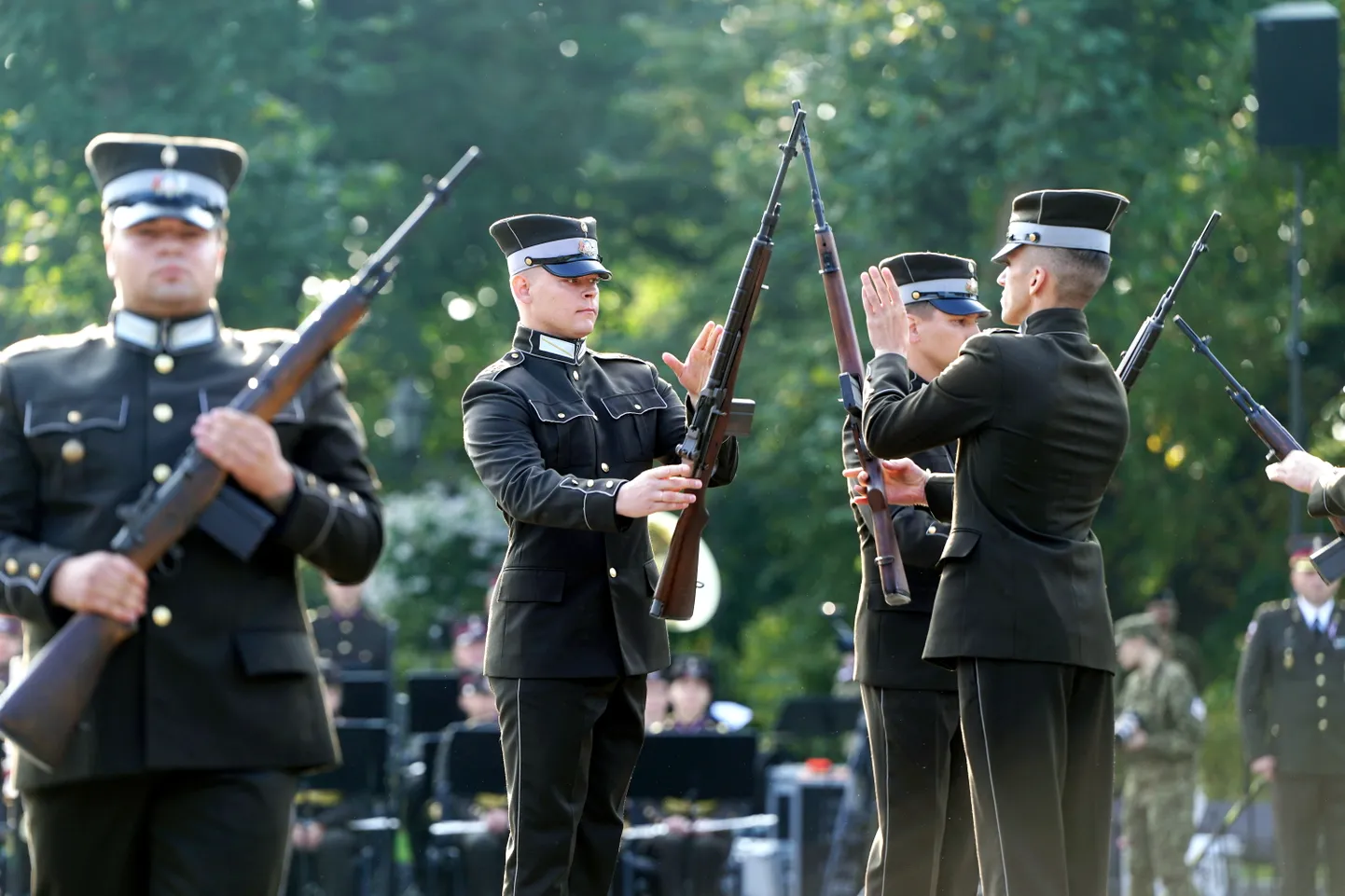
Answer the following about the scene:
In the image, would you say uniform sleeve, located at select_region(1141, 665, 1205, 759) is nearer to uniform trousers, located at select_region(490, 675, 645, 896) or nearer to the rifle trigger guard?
uniform trousers, located at select_region(490, 675, 645, 896)

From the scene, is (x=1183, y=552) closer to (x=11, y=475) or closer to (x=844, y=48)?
(x=844, y=48)

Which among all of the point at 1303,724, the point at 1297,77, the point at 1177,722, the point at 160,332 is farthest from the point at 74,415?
the point at 1177,722

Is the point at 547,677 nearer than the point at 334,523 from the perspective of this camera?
No

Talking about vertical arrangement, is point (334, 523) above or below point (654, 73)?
below

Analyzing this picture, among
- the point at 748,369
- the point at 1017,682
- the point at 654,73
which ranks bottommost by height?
the point at 1017,682

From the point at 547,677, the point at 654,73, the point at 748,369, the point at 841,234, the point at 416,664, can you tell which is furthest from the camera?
the point at 416,664

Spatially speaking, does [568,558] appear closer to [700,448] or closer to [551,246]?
[700,448]

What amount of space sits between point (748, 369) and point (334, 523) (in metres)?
15.1

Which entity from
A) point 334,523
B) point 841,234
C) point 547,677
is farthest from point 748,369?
point 334,523

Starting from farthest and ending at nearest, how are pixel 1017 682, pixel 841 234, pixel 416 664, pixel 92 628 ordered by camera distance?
pixel 416 664 → pixel 841 234 → pixel 1017 682 → pixel 92 628

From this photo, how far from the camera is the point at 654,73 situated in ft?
74.5

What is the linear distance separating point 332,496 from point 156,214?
76 centimetres

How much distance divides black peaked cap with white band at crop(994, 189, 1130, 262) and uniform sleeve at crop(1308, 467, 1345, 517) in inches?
47.9

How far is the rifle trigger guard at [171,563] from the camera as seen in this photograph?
4.63m
